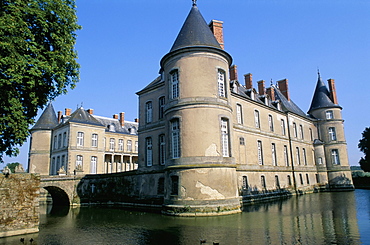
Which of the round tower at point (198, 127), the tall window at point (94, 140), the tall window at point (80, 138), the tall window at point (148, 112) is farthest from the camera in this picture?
the tall window at point (94, 140)

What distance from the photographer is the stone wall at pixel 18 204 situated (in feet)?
32.1

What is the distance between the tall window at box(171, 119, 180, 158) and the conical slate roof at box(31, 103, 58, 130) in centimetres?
2411


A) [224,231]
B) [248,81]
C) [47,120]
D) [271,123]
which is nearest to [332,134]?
[271,123]

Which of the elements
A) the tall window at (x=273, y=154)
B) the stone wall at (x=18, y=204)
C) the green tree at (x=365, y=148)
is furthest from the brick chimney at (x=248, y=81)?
the green tree at (x=365, y=148)

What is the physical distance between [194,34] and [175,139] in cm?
611

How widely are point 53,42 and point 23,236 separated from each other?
738 cm

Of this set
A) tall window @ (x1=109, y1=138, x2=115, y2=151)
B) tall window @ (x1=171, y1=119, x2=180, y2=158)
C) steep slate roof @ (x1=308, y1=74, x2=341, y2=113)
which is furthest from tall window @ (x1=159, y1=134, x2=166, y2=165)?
steep slate roof @ (x1=308, y1=74, x2=341, y2=113)

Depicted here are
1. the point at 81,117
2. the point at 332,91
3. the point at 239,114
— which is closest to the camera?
the point at 239,114

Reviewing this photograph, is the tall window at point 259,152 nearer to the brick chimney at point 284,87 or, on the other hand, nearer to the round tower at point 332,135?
the brick chimney at point 284,87

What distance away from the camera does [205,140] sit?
46.8ft

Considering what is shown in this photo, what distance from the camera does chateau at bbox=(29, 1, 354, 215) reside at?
46.7 feet

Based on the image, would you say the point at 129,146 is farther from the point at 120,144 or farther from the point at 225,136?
the point at 225,136

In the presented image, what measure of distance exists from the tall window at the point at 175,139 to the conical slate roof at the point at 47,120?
2411cm

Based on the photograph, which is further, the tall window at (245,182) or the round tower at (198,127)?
the tall window at (245,182)
